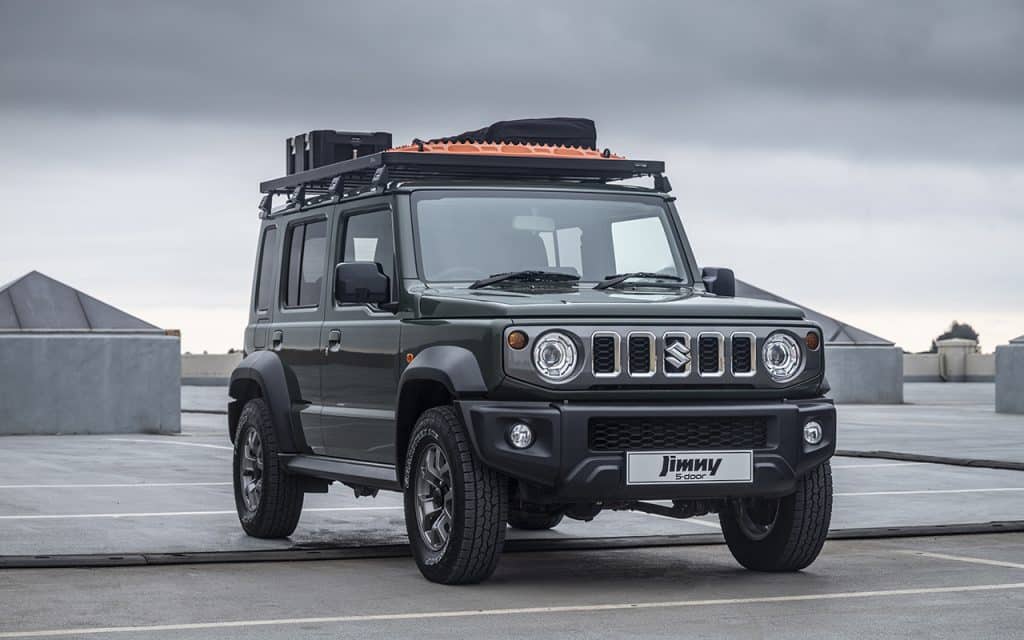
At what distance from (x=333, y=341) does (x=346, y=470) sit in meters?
0.77

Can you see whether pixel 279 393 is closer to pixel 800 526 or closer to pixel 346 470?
pixel 346 470

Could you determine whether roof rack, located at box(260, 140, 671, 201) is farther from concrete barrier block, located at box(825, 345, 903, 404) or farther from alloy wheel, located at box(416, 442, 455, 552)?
concrete barrier block, located at box(825, 345, 903, 404)

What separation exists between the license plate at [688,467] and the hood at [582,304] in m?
→ 0.71

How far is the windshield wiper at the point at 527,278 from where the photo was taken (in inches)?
368

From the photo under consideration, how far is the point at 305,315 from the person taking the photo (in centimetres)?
1091

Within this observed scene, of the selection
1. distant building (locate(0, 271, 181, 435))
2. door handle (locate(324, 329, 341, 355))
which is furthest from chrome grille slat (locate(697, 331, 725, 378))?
distant building (locate(0, 271, 181, 435))

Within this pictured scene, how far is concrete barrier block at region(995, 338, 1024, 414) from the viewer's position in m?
30.9

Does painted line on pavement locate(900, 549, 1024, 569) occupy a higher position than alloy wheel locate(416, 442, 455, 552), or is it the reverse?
alloy wheel locate(416, 442, 455, 552)

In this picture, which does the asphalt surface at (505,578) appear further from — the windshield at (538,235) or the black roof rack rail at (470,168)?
the black roof rack rail at (470,168)

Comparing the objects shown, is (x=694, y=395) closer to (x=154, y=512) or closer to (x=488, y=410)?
(x=488, y=410)

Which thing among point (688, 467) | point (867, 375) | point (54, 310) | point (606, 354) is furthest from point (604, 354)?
point (867, 375)

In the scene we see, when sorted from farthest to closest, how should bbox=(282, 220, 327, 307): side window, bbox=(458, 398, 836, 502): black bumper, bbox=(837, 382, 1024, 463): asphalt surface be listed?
bbox=(837, 382, 1024, 463): asphalt surface
bbox=(282, 220, 327, 307): side window
bbox=(458, 398, 836, 502): black bumper

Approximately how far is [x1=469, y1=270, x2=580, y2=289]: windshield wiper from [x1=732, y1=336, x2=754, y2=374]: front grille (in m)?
1.19

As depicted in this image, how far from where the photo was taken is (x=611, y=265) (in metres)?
9.95
